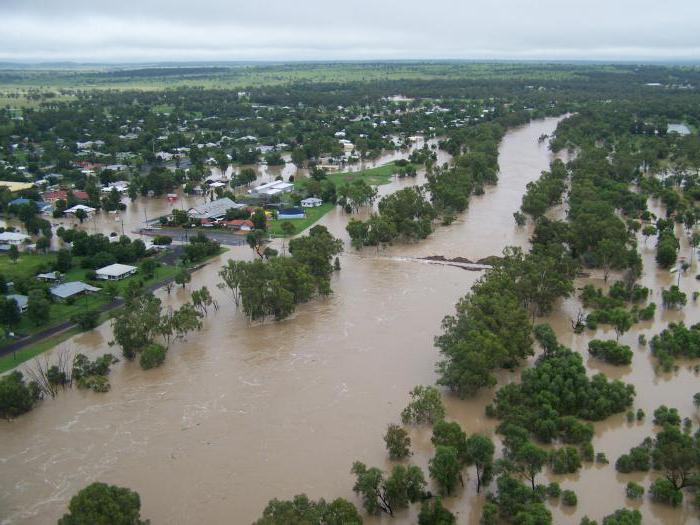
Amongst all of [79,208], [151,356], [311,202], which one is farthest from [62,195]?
[151,356]

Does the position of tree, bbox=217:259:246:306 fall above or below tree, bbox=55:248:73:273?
above

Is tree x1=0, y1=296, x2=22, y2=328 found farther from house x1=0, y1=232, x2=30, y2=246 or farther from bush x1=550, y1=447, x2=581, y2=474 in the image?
bush x1=550, y1=447, x2=581, y2=474

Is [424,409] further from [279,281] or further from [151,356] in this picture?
[151,356]

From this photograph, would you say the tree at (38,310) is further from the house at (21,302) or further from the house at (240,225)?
the house at (240,225)

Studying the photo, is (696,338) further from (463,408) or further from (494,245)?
(494,245)

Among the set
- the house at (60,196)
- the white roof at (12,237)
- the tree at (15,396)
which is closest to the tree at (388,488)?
the tree at (15,396)

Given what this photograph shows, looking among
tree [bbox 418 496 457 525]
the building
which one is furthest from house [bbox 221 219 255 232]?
tree [bbox 418 496 457 525]
